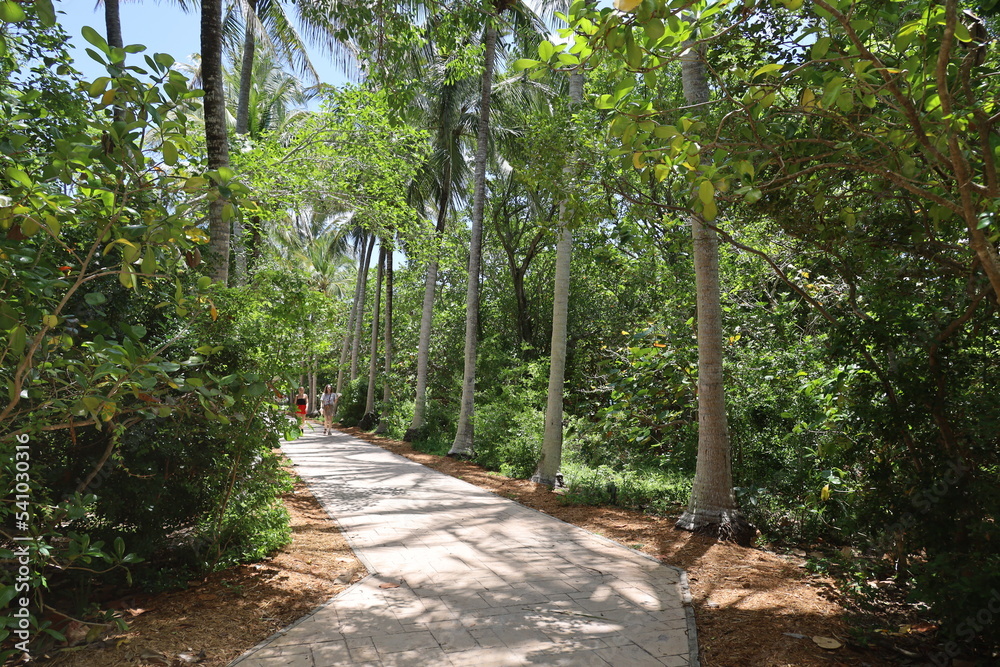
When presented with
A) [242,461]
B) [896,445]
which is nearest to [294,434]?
[242,461]

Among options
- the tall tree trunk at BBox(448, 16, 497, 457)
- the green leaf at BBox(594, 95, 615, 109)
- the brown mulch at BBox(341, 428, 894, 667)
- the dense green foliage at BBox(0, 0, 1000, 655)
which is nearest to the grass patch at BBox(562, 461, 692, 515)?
the dense green foliage at BBox(0, 0, 1000, 655)

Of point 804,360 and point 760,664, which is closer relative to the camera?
point 760,664

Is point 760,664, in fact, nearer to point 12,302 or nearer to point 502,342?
point 12,302

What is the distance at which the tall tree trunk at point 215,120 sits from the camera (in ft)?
20.6

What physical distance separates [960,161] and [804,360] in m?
4.83

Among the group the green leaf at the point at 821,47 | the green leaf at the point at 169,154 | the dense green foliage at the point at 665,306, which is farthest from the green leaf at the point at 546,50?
the green leaf at the point at 169,154

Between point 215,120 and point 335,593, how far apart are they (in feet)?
16.3

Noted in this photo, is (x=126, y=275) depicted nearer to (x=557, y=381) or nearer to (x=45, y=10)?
(x=45, y=10)

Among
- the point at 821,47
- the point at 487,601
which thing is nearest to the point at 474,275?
the point at 487,601

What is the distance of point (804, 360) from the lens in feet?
23.7

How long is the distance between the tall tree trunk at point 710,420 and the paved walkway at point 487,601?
1.09m

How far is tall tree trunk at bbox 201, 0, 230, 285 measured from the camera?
627cm

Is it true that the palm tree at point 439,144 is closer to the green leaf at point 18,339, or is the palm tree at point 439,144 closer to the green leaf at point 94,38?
the green leaf at point 94,38

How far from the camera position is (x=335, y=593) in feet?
16.3
